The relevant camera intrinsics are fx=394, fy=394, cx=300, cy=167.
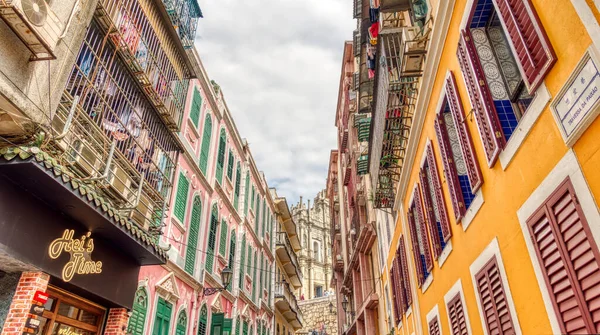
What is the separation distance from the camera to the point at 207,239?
1515cm

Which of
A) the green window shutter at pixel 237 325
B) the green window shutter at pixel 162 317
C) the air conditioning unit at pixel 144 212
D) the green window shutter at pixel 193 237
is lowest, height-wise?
the green window shutter at pixel 162 317

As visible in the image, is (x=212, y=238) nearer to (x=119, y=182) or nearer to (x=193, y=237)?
(x=193, y=237)

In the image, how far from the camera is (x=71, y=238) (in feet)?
23.9

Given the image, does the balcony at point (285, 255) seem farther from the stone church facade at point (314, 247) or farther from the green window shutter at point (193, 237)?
the stone church facade at point (314, 247)

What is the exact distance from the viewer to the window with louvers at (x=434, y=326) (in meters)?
8.51

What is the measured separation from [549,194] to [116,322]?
8892 millimetres

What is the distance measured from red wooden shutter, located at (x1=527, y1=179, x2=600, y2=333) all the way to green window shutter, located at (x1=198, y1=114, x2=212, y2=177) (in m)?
12.8

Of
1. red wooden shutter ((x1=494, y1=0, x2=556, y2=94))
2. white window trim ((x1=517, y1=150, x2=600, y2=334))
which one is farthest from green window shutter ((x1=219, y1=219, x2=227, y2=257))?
red wooden shutter ((x1=494, y1=0, x2=556, y2=94))

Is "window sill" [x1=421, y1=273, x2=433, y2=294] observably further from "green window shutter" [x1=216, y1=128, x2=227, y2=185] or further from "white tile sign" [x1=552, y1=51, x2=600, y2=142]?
"green window shutter" [x1=216, y1=128, x2=227, y2=185]

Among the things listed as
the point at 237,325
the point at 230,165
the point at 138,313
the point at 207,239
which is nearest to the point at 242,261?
the point at 237,325

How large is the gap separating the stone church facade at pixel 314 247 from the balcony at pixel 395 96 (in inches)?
2085

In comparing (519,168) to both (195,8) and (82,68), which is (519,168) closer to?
(82,68)

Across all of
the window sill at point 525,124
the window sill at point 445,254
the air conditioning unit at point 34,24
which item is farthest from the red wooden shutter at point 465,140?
the air conditioning unit at point 34,24

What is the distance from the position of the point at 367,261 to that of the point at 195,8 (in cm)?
1478
